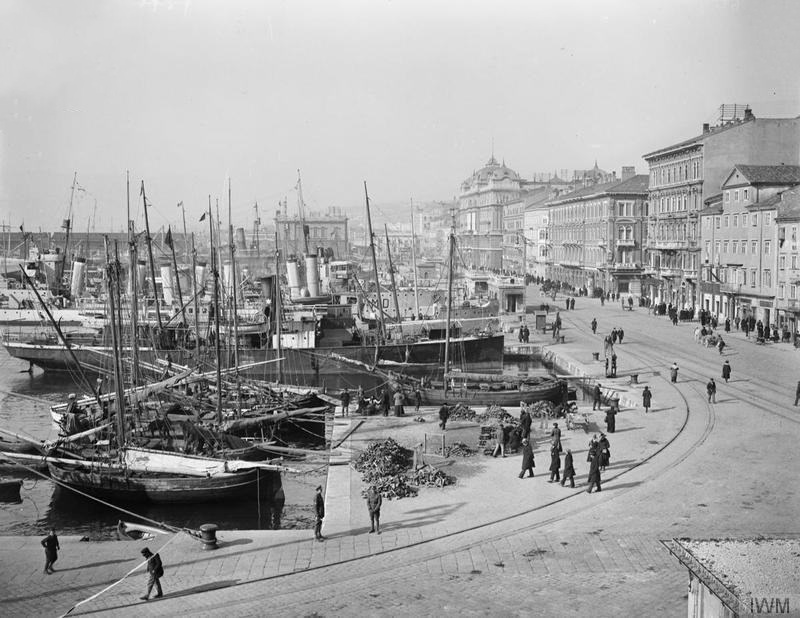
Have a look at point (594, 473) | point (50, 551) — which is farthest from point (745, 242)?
point (50, 551)

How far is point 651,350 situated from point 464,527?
109 feet

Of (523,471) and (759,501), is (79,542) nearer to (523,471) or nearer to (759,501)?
(523,471)

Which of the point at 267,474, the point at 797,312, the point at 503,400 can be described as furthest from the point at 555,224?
the point at 267,474

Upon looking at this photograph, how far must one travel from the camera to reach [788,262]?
2072 inches

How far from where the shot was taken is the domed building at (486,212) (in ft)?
507

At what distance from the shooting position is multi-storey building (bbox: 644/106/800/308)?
219 ft

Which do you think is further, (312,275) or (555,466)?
(312,275)

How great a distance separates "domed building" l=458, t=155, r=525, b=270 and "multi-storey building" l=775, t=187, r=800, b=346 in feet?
303

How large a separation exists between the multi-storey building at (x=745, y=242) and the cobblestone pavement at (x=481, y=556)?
99.8 ft

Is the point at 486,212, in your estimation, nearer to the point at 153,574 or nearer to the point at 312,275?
the point at 312,275

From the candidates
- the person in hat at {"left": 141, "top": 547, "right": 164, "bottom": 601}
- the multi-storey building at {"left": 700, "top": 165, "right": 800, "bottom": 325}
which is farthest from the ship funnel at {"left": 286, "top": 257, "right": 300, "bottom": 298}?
the person in hat at {"left": 141, "top": 547, "right": 164, "bottom": 601}

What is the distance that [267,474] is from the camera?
28547 millimetres

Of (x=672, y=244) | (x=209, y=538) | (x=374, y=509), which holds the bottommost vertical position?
(x=209, y=538)

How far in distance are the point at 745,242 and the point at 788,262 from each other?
261 inches
